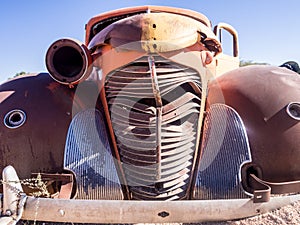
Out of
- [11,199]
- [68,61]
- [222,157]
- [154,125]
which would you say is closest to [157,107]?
[154,125]

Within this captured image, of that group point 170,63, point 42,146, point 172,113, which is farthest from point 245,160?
point 42,146

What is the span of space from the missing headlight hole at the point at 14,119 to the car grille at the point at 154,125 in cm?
66

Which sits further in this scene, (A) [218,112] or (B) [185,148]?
(A) [218,112]

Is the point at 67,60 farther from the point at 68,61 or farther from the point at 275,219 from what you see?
the point at 275,219

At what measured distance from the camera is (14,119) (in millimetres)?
2445

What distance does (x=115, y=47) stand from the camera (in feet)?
6.94

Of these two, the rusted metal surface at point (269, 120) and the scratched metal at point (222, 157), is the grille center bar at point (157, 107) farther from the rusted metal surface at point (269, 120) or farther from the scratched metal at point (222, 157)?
the rusted metal surface at point (269, 120)

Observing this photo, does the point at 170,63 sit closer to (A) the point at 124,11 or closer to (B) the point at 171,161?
(B) the point at 171,161

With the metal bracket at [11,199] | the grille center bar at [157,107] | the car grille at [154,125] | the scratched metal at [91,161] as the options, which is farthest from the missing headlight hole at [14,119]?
the grille center bar at [157,107]

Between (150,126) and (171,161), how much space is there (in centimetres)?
27

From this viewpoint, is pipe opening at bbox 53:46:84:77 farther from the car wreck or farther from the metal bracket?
the metal bracket

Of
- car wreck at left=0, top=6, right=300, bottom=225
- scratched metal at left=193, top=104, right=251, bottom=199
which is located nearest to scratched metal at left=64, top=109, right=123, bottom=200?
car wreck at left=0, top=6, right=300, bottom=225

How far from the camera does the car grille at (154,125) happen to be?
6.82ft

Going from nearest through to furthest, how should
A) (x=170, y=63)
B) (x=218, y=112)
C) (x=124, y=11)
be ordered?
(x=170, y=63) → (x=218, y=112) → (x=124, y=11)
